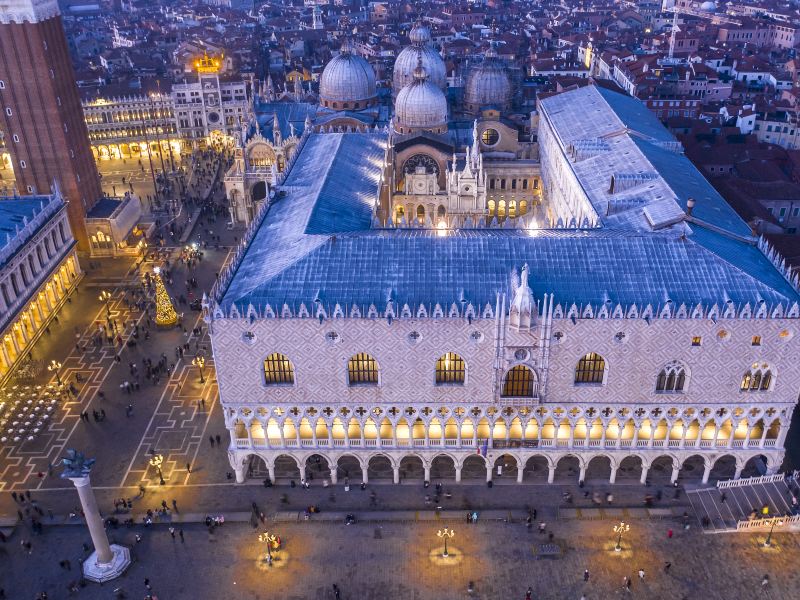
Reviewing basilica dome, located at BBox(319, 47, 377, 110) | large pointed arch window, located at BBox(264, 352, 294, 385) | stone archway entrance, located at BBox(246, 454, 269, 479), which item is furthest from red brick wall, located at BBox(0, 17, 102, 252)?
large pointed arch window, located at BBox(264, 352, 294, 385)

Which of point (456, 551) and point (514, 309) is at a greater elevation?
point (514, 309)

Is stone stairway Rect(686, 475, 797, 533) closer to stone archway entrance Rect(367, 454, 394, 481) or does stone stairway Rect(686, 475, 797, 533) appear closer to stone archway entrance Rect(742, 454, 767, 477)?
stone archway entrance Rect(742, 454, 767, 477)

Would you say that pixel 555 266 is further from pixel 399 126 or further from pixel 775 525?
pixel 399 126

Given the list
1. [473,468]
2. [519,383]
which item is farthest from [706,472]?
[473,468]

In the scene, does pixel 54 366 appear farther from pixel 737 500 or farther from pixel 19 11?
pixel 737 500

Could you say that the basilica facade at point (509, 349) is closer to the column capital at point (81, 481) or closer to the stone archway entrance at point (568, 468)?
the stone archway entrance at point (568, 468)

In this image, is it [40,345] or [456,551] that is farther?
[40,345]

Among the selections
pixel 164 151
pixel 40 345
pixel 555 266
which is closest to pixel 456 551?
pixel 555 266
